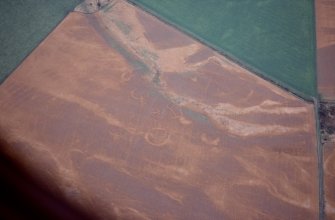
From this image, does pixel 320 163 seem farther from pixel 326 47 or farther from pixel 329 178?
pixel 326 47

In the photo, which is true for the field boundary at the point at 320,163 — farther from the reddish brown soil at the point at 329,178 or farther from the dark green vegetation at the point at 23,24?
the dark green vegetation at the point at 23,24

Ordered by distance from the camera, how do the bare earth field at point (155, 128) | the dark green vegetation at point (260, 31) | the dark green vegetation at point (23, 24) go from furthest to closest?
the dark green vegetation at point (260, 31), the dark green vegetation at point (23, 24), the bare earth field at point (155, 128)

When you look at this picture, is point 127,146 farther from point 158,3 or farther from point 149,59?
point 158,3

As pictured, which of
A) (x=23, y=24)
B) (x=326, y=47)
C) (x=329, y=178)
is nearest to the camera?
(x=329, y=178)

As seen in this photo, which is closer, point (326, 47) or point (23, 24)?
point (23, 24)

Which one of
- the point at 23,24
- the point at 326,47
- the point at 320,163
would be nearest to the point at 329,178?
the point at 320,163

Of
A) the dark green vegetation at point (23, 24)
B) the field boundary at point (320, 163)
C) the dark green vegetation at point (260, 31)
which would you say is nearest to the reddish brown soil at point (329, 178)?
the field boundary at point (320, 163)

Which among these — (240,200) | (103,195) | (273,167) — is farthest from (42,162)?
(273,167)
